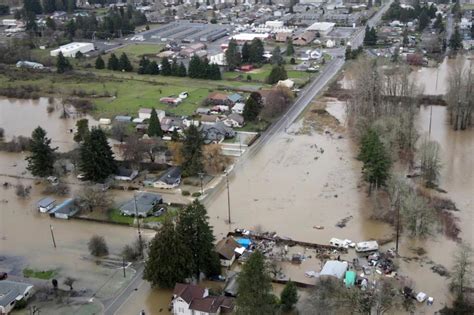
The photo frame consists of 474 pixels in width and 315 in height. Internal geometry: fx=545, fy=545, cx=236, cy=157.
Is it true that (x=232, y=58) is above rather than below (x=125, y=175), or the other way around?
above

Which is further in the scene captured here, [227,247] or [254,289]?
[227,247]

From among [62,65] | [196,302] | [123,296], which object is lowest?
[123,296]

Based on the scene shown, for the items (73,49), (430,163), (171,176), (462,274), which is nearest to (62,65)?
(73,49)

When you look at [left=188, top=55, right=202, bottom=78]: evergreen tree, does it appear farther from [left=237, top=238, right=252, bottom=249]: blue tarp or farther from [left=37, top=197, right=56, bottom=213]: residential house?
[left=237, top=238, right=252, bottom=249]: blue tarp

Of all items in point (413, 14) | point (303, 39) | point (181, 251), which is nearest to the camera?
point (181, 251)

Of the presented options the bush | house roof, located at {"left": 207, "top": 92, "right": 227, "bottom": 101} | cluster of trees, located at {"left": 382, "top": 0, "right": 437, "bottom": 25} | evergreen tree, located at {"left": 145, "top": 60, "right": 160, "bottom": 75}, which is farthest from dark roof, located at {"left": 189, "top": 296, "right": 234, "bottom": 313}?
cluster of trees, located at {"left": 382, "top": 0, "right": 437, "bottom": 25}

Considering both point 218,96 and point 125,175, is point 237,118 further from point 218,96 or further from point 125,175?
point 125,175

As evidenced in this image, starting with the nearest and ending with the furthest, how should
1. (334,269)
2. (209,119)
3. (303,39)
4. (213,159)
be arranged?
(334,269) → (213,159) → (209,119) → (303,39)
